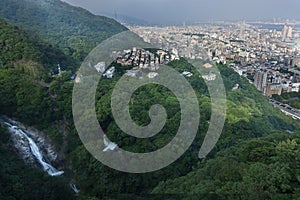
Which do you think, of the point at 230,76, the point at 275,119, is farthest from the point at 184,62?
the point at 275,119

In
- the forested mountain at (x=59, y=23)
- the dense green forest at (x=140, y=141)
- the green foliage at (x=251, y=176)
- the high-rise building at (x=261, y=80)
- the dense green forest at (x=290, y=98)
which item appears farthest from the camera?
the high-rise building at (x=261, y=80)

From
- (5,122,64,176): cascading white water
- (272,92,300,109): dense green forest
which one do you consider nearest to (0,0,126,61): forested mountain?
(5,122,64,176): cascading white water

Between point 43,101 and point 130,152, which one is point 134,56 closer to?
point 43,101

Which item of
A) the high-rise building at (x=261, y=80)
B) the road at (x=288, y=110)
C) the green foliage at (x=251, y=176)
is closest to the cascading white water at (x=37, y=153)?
the green foliage at (x=251, y=176)

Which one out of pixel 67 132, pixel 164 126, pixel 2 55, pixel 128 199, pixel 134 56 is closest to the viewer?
pixel 128 199

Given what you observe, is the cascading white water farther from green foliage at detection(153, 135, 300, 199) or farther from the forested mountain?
the forested mountain

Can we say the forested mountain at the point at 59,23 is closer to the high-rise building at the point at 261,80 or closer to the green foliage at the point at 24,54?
the green foliage at the point at 24,54

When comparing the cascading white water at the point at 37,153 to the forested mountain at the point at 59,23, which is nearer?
the cascading white water at the point at 37,153
